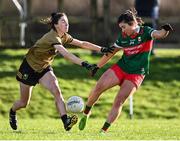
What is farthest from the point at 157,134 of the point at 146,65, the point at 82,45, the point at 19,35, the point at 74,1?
the point at 74,1

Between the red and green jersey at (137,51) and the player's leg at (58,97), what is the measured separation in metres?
1.09

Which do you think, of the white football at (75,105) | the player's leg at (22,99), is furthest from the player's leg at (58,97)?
the player's leg at (22,99)

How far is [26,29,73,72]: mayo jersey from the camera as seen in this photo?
41.3ft

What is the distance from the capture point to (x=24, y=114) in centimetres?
1892

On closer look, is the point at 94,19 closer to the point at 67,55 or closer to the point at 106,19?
the point at 106,19

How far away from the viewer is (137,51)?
Result: 1248 cm

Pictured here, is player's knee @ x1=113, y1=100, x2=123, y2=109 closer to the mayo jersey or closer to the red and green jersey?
the red and green jersey

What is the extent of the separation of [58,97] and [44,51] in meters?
0.78

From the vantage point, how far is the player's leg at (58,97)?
1249 centimetres

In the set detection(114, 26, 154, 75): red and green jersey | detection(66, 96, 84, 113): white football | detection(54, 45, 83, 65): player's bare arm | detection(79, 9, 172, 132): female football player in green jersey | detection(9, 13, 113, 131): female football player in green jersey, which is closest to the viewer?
detection(54, 45, 83, 65): player's bare arm

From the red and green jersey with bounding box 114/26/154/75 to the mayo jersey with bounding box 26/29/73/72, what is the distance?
3.49 ft

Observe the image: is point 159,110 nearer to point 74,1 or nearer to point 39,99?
point 39,99

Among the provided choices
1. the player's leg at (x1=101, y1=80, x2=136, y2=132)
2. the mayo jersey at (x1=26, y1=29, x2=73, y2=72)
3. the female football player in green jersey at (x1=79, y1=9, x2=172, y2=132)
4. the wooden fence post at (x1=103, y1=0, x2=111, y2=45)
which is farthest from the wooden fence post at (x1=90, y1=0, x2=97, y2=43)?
the player's leg at (x1=101, y1=80, x2=136, y2=132)

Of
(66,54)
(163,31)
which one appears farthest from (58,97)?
(163,31)
